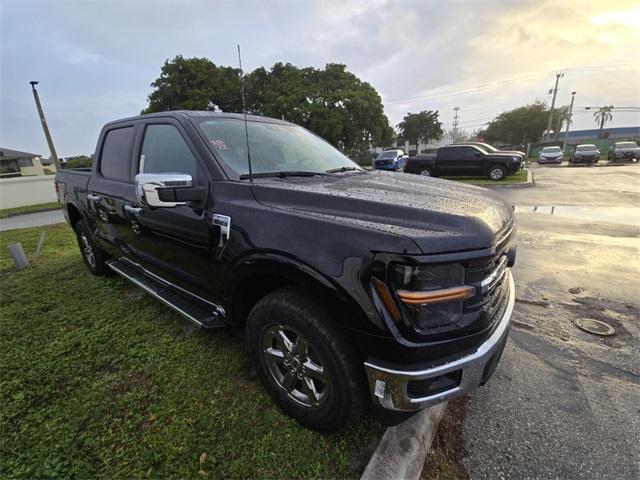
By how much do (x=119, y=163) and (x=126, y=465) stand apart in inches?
106

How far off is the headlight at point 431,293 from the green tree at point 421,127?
63.9m

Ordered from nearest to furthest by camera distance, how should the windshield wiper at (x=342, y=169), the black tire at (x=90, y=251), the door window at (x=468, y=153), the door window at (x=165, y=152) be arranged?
1. the door window at (x=165, y=152)
2. the windshield wiper at (x=342, y=169)
3. the black tire at (x=90, y=251)
4. the door window at (x=468, y=153)

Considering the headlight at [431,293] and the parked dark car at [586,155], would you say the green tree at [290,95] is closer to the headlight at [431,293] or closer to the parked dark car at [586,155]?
the parked dark car at [586,155]

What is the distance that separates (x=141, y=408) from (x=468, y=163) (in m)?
16.3

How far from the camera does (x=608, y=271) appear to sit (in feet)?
14.0

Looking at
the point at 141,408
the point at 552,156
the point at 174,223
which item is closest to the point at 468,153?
the point at 174,223

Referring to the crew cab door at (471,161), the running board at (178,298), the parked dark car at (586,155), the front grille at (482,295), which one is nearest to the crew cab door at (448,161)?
the crew cab door at (471,161)

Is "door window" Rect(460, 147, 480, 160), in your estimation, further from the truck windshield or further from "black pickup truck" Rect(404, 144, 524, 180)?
the truck windshield

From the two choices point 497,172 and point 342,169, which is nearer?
point 342,169

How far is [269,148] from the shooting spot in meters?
2.68

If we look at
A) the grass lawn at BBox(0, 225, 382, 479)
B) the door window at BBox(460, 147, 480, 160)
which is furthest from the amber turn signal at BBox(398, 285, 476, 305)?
the door window at BBox(460, 147, 480, 160)

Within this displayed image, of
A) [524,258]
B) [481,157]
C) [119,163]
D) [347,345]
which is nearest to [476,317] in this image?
[347,345]

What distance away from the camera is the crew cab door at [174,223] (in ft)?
7.21

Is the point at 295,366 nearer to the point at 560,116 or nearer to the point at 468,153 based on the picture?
the point at 468,153
